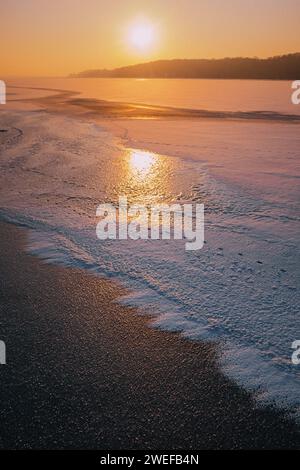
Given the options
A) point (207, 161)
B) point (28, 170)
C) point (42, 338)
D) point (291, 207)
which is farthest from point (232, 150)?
point (42, 338)

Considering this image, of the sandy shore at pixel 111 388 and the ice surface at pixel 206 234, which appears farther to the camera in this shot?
the ice surface at pixel 206 234

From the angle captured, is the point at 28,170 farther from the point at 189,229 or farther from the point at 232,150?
the point at 232,150

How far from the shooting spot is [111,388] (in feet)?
8.05

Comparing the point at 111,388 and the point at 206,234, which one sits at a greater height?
the point at 206,234

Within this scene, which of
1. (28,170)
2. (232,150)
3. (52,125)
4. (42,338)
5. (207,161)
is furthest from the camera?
(52,125)

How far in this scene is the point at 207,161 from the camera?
8.94 m

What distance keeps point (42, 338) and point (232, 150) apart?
28.8 ft

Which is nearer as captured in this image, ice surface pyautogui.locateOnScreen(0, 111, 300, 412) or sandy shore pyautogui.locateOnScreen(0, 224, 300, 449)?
sandy shore pyautogui.locateOnScreen(0, 224, 300, 449)

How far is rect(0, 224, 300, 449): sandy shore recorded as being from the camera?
7.01 feet

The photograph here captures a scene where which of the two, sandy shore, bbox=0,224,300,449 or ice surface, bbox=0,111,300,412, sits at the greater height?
ice surface, bbox=0,111,300,412

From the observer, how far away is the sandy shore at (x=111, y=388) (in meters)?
2.14

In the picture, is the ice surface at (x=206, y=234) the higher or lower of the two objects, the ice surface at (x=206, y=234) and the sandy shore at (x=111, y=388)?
the higher

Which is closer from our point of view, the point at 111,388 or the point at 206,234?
the point at 111,388
